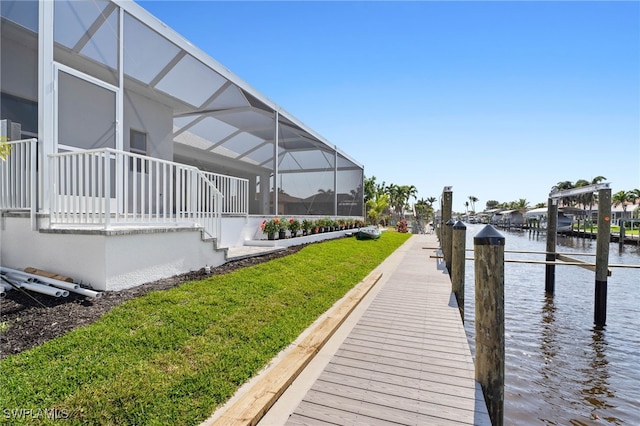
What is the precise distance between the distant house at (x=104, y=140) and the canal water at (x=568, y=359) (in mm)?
5059

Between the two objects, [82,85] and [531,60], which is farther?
[531,60]

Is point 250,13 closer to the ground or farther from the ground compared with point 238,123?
farther from the ground

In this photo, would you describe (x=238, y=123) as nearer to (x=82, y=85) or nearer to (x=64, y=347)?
(x=82, y=85)

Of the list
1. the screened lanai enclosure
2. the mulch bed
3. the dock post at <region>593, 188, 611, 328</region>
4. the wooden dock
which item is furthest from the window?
the dock post at <region>593, 188, 611, 328</region>

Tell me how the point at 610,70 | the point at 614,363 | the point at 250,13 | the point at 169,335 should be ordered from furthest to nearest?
the point at 610,70, the point at 250,13, the point at 614,363, the point at 169,335

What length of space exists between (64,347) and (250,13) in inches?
327

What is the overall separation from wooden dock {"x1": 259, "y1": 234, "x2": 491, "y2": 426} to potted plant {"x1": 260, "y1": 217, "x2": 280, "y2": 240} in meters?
4.85

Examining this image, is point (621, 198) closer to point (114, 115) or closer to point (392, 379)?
point (392, 379)

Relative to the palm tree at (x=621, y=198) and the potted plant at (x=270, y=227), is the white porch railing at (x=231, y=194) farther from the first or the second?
the palm tree at (x=621, y=198)

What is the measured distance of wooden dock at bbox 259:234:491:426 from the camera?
242 cm

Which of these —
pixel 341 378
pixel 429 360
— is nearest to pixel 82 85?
pixel 341 378

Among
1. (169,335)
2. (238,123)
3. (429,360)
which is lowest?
(429,360)

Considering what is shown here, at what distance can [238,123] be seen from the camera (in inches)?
448

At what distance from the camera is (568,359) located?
5.43 meters
